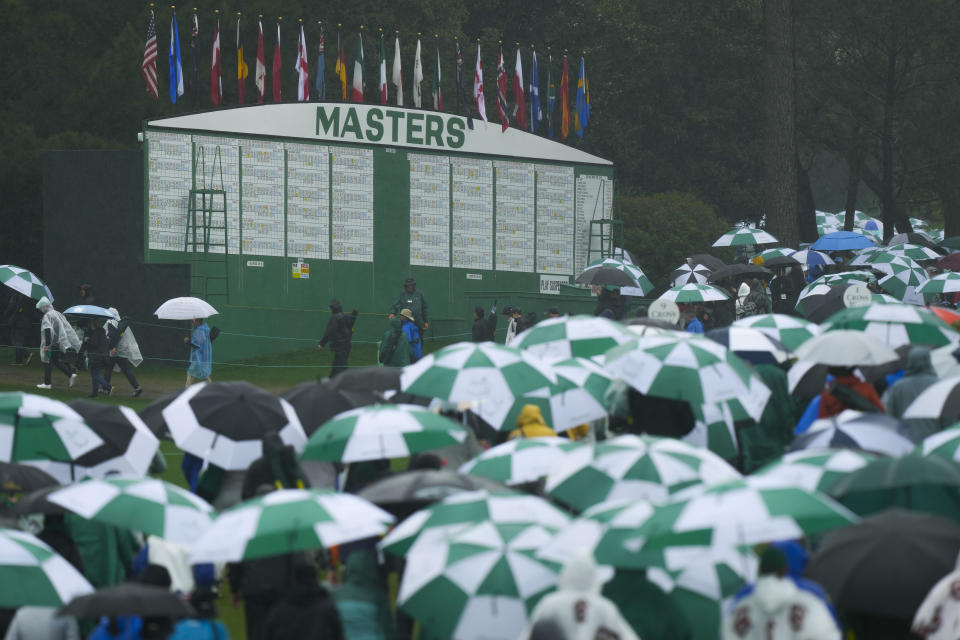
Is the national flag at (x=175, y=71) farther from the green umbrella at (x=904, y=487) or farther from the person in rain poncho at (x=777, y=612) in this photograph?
the person in rain poncho at (x=777, y=612)

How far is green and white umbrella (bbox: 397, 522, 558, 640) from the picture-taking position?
8445 millimetres

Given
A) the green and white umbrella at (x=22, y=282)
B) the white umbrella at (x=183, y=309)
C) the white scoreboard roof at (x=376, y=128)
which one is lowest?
the white umbrella at (x=183, y=309)

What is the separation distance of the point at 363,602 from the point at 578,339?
6.57 metres

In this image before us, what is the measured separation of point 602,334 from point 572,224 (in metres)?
20.9

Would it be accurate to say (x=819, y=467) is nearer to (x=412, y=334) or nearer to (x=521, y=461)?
(x=521, y=461)

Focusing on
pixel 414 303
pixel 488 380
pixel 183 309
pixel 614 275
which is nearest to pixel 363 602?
pixel 488 380

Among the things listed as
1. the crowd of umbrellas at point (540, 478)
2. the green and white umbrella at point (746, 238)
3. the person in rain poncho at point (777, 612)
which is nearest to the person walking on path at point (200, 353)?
the crowd of umbrellas at point (540, 478)

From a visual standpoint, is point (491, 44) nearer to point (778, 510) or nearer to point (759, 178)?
point (759, 178)

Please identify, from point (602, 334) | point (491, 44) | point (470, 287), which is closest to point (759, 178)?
point (491, 44)

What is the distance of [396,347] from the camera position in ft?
81.5

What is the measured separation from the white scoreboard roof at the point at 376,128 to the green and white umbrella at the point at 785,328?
17.1 m

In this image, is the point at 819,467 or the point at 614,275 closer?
the point at 819,467

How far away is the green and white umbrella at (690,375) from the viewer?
12.9 m

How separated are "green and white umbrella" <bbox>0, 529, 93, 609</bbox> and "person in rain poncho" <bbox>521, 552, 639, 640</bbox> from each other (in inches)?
108
